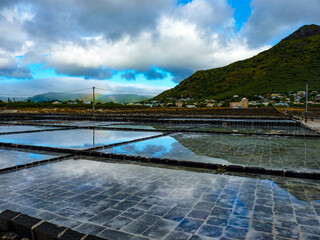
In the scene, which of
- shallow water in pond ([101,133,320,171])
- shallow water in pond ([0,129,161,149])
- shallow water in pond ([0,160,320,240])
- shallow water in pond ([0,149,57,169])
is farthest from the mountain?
shallow water in pond ([0,149,57,169])

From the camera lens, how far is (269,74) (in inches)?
4360

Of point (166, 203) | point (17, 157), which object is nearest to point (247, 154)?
point (166, 203)

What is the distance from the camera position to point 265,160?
686 cm

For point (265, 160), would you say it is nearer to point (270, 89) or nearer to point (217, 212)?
point (217, 212)

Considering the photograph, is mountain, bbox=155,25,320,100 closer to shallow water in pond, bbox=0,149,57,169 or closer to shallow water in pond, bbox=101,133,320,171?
shallow water in pond, bbox=101,133,320,171

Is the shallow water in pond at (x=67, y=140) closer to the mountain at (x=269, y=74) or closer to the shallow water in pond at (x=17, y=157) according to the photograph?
the shallow water in pond at (x=17, y=157)

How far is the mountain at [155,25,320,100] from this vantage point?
100m

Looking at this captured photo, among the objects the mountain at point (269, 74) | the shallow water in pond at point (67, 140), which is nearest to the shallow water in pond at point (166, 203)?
the shallow water in pond at point (67, 140)

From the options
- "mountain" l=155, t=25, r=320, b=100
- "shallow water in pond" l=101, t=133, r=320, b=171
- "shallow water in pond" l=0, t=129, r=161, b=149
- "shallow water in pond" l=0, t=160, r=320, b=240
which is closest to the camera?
"shallow water in pond" l=0, t=160, r=320, b=240

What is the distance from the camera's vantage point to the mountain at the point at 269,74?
10000 centimetres

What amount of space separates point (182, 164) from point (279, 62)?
418 ft

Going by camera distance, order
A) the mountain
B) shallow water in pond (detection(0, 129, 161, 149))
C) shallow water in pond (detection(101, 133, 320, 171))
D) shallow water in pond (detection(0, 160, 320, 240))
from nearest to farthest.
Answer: shallow water in pond (detection(0, 160, 320, 240)), shallow water in pond (detection(101, 133, 320, 171)), shallow water in pond (detection(0, 129, 161, 149)), the mountain

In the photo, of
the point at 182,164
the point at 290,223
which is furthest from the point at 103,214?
the point at 182,164

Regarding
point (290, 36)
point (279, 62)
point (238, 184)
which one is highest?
point (290, 36)
